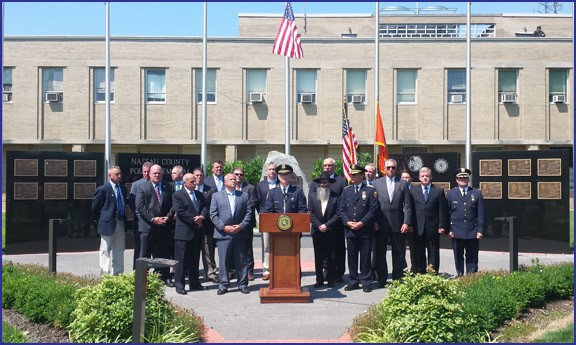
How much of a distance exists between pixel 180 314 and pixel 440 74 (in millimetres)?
31369

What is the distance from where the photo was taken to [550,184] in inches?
679

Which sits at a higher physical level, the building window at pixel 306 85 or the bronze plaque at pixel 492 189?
the building window at pixel 306 85

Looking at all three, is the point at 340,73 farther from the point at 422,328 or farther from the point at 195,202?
the point at 422,328

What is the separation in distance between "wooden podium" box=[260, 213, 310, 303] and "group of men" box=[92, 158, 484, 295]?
97cm

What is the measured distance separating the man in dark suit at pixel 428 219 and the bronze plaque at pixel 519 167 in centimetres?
480

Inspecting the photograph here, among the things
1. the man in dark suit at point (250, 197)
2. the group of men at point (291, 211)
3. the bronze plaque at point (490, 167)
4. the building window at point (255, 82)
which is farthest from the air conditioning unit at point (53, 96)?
the man in dark suit at point (250, 197)

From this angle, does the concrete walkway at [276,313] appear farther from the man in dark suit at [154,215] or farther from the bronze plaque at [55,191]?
the bronze plaque at [55,191]

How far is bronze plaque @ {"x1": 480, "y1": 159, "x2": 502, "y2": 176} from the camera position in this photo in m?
17.7

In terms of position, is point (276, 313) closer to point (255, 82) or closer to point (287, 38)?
point (287, 38)

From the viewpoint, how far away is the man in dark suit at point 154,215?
12810 millimetres

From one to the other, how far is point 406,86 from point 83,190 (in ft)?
79.1

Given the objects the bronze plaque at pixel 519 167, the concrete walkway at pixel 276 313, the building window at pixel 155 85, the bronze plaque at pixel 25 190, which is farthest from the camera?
the building window at pixel 155 85

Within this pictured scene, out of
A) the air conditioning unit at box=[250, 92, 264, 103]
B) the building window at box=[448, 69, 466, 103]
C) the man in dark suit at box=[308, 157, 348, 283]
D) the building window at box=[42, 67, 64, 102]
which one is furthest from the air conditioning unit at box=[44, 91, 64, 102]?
the man in dark suit at box=[308, 157, 348, 283]

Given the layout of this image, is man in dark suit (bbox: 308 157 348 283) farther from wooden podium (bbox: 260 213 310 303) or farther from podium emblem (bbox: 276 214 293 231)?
podium emblem (bbox: 276 214 293 231)
